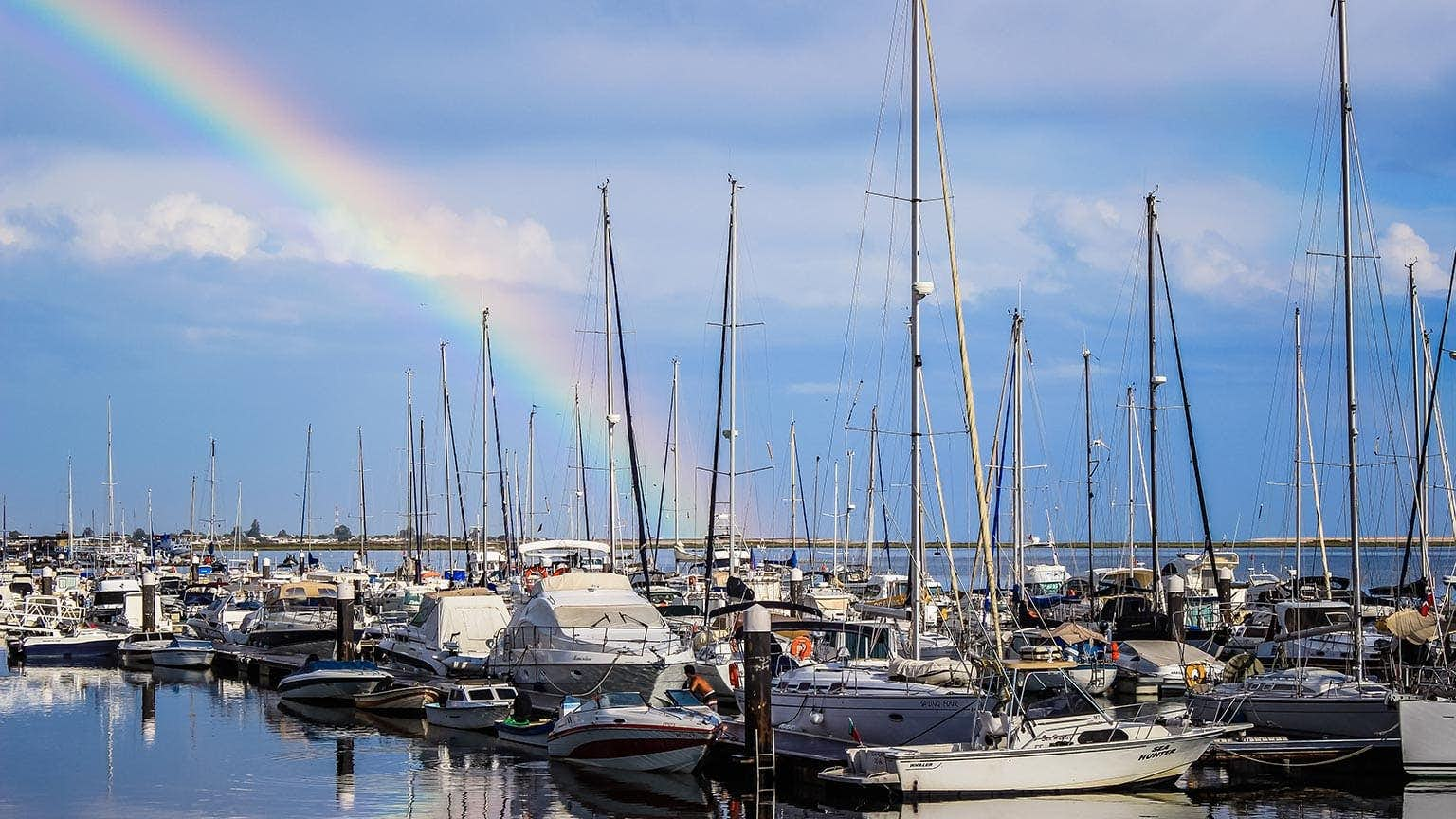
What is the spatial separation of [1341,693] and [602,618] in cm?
1794

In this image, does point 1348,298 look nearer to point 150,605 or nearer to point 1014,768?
point 1014,768

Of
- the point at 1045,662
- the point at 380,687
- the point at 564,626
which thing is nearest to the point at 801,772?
the point at 1045,662

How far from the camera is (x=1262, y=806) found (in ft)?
94.4

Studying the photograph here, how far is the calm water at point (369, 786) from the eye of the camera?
93.0 feet

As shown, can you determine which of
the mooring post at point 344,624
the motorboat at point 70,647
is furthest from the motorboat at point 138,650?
the mooring post at point 344,624

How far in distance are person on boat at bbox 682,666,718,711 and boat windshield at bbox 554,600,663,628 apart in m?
2.84

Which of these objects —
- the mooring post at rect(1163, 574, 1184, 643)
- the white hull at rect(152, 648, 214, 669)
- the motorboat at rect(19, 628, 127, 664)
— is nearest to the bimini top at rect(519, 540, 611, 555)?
the motorboat at rect(19, 628, 127, 664)

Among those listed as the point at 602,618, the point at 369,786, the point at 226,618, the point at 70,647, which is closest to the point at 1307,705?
the point at 602,618

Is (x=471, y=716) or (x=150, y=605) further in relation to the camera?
(x=150, y=605)

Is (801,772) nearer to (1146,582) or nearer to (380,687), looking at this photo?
(380,687)

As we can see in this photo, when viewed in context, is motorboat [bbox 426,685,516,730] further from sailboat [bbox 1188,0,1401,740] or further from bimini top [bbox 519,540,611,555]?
bimini top [bbox 519,540,611,555]

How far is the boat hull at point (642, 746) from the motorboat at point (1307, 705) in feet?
35.4

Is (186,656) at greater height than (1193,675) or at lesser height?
lesser

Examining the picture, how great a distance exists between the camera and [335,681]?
150ft
